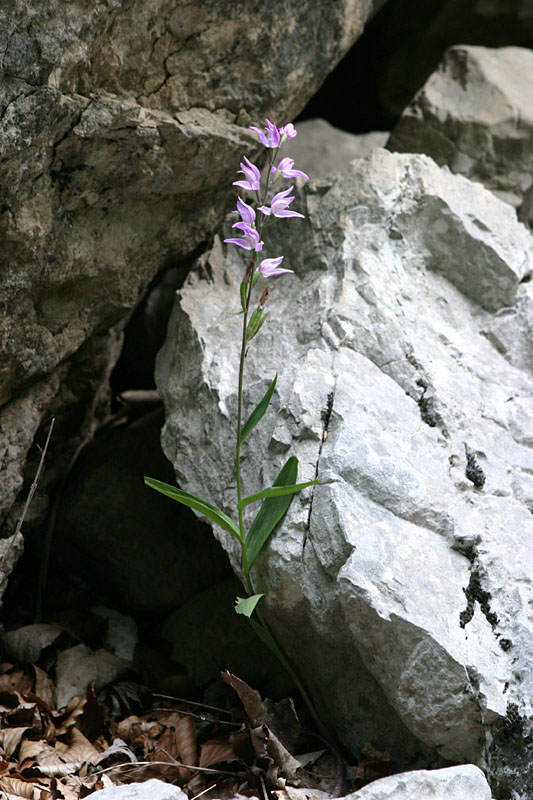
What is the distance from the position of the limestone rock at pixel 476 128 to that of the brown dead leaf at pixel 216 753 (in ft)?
7.92

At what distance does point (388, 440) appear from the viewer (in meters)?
2.10

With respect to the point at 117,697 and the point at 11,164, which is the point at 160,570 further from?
the point at 11,164

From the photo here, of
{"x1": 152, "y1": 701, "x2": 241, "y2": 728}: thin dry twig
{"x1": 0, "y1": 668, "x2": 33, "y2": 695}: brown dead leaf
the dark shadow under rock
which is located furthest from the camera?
the dark shadow under rock

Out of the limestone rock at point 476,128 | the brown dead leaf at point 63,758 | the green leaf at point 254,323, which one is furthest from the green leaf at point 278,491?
the limestone rock at point 476,128

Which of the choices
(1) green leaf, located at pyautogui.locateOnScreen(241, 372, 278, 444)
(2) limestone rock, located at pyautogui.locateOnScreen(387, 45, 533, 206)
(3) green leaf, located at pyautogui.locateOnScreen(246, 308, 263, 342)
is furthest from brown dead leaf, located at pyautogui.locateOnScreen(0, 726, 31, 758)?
(2) limestone rock, located at pyautogui.locateOnScreen(387, 45, 533, 206)

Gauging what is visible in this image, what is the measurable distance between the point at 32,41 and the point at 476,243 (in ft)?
4.92

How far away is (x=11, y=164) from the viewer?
6.47 ft

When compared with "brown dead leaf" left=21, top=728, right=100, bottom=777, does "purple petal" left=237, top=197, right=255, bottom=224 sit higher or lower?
higher

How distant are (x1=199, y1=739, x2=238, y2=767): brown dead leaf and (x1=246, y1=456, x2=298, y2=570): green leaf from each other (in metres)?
0.48

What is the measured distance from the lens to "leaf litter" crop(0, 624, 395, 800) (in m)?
1.92

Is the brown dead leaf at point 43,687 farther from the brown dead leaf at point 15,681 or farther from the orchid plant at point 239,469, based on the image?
the orchid plant at point 239,469

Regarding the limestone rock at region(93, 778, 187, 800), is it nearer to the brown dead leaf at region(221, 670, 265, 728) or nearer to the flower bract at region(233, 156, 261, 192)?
the brown dead leaf at region(221, 670, 265, 728)

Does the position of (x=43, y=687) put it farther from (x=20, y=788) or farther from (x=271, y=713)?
(x=271, y=713)

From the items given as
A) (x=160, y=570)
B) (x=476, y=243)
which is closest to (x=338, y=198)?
(x=476, y=243)
